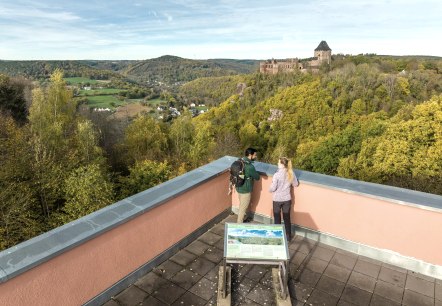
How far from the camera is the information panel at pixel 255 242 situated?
338 cm

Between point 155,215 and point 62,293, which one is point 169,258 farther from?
point 62,293

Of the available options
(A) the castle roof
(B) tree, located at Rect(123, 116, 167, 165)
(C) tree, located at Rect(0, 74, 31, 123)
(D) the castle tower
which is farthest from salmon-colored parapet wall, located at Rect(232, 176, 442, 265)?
(A) the castle roof

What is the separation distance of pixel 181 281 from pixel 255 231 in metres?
1.19

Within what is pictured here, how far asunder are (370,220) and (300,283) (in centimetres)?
141

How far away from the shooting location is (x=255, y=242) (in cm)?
358

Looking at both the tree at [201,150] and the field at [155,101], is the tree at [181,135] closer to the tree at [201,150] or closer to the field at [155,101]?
the tree at [201,150]

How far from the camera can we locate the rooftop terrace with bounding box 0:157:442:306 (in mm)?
3049

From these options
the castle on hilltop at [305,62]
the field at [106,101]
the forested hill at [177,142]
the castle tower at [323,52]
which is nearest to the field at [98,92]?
the field at [106,101]

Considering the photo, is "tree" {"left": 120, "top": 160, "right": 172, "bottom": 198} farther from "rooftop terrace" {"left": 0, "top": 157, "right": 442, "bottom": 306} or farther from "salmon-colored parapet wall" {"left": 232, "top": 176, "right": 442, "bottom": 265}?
"salmon-colored parapet wall" {"left": 232, "top": 176, "right": 442, "bottom": 265}

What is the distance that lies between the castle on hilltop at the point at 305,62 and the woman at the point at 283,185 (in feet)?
341

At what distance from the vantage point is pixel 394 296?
3.66 meters

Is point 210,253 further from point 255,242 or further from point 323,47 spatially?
point 323,47

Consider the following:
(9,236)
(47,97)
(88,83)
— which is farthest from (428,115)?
(88,83)

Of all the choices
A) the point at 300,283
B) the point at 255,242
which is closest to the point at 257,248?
the point at 255,242
